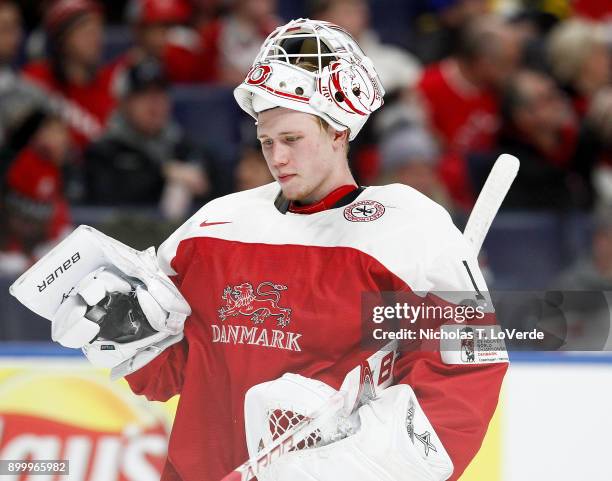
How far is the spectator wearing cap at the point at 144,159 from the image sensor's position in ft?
11.6

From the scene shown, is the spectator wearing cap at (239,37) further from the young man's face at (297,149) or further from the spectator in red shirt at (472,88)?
the young man's face at (297,149)

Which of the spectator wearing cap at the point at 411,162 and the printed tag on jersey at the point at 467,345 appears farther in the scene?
the spectator wearing cap at the point at 411,162

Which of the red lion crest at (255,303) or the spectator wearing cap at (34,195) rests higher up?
the spectator wearing cap at (34,195)

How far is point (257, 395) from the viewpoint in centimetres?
199

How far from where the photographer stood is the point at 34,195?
3.54 m

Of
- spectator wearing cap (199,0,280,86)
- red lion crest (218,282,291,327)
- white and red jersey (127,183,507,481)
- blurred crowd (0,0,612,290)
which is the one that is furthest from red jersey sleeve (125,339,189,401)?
spectator wearing cap (199,0,280,86)

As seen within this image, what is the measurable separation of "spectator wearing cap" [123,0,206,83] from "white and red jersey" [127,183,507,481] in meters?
2.34

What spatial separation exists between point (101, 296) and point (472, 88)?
7.92ft

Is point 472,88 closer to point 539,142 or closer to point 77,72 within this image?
point 539,142

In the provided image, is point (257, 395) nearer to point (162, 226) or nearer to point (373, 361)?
point (373, 361)

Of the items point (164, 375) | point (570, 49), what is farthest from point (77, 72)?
point (164, 375)

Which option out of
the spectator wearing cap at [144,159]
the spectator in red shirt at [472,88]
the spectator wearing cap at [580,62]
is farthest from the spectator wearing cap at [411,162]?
the spectator wearing cap at [580,62]

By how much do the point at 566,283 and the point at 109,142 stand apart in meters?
1.51

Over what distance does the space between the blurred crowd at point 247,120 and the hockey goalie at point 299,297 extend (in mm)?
985
